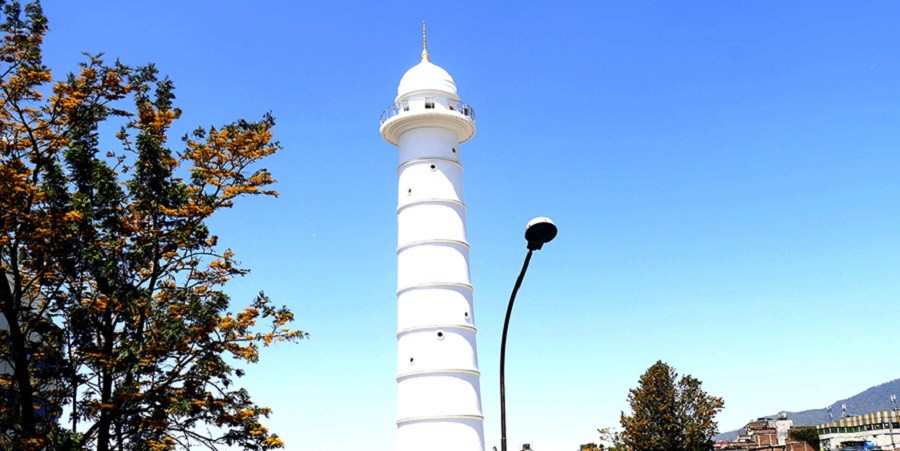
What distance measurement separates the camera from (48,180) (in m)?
23.1

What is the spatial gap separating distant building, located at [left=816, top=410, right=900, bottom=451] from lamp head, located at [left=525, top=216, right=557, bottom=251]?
72.6m

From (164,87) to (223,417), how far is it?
9.97 m

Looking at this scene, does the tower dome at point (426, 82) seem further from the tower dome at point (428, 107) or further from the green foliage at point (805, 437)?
the green foliage at point (805, 437)

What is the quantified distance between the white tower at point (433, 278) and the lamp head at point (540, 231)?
21.7 m

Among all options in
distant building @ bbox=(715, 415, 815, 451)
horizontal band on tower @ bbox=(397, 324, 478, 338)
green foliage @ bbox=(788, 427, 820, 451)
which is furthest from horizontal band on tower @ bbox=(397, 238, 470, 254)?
green foliage @ bbox=(788, 427, 820, 451)

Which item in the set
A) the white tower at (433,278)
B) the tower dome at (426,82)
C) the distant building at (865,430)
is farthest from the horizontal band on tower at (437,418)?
the distant building at (865,430)

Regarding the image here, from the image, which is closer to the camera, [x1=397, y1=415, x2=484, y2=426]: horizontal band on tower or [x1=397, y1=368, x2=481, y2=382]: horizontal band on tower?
[x1=397, y1=415, x2=484, y2=426]: horizontal band on tower

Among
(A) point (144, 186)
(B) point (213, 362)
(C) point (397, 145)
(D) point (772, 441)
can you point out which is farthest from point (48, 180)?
(D) point (772, 441)

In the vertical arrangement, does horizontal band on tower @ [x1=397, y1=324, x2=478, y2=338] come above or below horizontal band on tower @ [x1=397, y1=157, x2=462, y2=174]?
below

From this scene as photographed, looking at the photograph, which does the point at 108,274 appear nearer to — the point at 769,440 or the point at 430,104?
the point at 430,104

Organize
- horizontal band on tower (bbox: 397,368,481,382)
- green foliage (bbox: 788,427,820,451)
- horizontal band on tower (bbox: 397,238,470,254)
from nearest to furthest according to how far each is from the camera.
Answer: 1. horizontal band on tower (bbox: 397,368,481,382)
2. horizontal band on tower (bbox: 397,238,470,254)
3. green foliage (bbox: 788,427,820,451)

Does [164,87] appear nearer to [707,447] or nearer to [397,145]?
Answer: [397,145]

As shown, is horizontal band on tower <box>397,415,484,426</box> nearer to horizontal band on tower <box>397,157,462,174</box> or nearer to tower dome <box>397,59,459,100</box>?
horizontal band on tower <box>397,157,462,174</box>

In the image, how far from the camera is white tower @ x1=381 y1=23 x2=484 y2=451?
37000 mm
